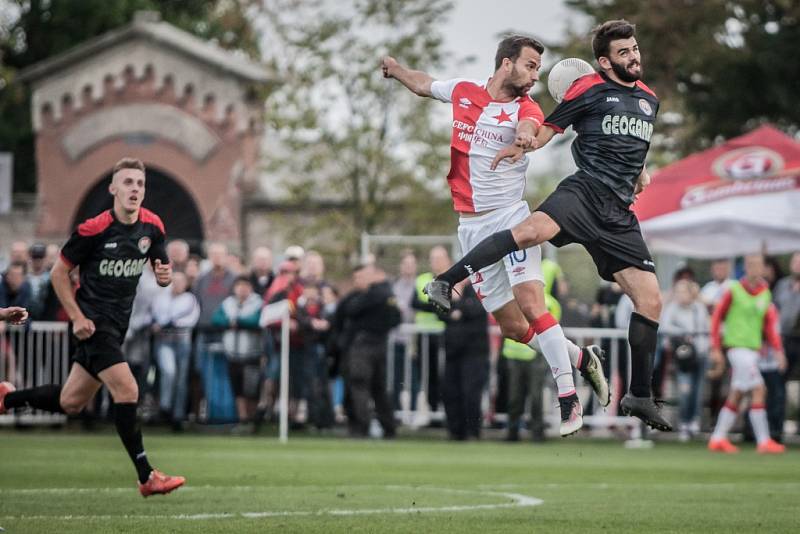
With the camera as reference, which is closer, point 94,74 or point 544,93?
point 544,93

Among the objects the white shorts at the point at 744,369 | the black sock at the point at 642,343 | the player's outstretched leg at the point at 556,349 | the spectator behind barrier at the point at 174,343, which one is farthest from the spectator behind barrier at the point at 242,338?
the black sock at the point at 642,343

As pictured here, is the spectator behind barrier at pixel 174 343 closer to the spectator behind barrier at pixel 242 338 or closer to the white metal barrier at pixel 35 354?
the spectator behind barrier at pixel 242 338

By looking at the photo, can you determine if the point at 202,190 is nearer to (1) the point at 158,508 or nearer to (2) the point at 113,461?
(2) the point at 113,461

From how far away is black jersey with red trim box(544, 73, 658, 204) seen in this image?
958cm

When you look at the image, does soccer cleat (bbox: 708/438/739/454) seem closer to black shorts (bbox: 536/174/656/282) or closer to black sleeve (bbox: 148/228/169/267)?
black shorts (bbox: 536/174/656/282)

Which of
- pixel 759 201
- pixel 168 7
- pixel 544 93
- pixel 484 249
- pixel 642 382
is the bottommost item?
pixel 642 382

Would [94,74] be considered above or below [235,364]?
above

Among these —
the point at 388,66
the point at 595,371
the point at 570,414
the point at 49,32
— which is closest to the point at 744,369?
the point at 595,371

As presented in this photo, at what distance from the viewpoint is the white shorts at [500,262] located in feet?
33.2

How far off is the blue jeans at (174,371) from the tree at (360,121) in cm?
1311

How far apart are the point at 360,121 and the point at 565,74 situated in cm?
2357

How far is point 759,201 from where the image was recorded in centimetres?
2017

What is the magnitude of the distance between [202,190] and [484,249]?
2507 centimetres

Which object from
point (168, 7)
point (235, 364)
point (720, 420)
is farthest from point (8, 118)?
point (720, 420)
